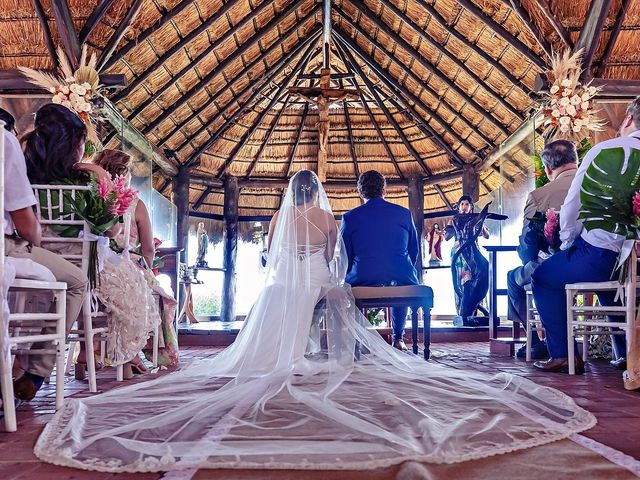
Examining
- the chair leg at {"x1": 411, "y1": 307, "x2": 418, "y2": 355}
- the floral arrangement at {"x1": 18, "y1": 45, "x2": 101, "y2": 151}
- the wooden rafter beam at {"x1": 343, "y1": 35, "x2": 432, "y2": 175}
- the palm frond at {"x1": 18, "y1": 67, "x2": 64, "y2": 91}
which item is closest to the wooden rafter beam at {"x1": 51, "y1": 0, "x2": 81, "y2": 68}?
the floral arrangement at {"x1": 18, "y1": 45, "x2": 101, "y2": 151}

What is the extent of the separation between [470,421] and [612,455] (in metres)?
0.44

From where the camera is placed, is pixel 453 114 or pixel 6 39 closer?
pixel 6 39

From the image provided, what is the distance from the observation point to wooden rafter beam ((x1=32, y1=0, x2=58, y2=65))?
228 inches

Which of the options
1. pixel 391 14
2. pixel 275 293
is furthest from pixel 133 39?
pixel 275 293

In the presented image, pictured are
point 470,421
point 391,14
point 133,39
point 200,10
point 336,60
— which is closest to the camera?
point 470,421

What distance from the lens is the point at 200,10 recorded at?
7.49 metres

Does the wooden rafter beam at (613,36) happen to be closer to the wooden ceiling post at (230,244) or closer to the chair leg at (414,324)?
the chair leg at (414,324)

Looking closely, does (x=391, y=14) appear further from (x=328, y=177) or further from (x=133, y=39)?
(x=328, y=177)

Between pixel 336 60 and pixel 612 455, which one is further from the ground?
pixel 336 60

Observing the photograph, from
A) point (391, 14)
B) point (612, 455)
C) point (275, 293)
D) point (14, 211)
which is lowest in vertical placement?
point (612, 455)

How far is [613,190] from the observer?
2600 mm

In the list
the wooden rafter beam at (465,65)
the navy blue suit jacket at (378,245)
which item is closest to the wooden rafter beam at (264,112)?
the wooden rafter beam at (465,65)

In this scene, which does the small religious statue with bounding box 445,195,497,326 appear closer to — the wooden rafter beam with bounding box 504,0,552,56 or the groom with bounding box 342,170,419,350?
the wooden rafter beam with bounding box 504,0,552,56

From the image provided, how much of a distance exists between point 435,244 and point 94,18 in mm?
7395
